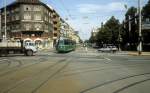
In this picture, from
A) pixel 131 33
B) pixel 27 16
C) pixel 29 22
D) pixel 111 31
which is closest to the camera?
pixel 131 33

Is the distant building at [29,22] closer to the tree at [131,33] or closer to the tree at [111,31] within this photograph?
the tree at [111,31]

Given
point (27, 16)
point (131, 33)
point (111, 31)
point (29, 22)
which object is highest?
point (27, 16)

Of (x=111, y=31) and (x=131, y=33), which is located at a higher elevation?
(x=111, y=31)

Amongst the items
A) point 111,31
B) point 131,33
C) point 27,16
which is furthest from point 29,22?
point 131,33

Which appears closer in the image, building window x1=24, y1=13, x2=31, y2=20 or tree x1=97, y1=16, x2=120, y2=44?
building window x1=24, y1=13, x2=31, y2=20

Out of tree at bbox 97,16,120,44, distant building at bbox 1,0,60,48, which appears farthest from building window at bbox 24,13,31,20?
tree at bbox 97,16,120,44

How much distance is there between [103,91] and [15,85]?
3863 millimetres

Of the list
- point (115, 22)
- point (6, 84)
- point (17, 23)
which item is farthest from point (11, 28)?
point (6, 84)

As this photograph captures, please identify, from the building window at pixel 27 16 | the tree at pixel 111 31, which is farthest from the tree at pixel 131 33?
the building window at pixel 27 16

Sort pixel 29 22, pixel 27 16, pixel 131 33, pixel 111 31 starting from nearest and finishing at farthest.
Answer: pixel 131 33, pixel 29 22, pixel 27 16, pixel 111 31

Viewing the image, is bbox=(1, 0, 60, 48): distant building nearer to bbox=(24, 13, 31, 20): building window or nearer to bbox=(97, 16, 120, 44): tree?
bbox=(24, 13, 31, 20): building window

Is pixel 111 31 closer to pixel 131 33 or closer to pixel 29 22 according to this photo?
pixel 131 33

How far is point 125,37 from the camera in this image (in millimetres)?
96625

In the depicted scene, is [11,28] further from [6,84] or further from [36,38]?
[6,84]
